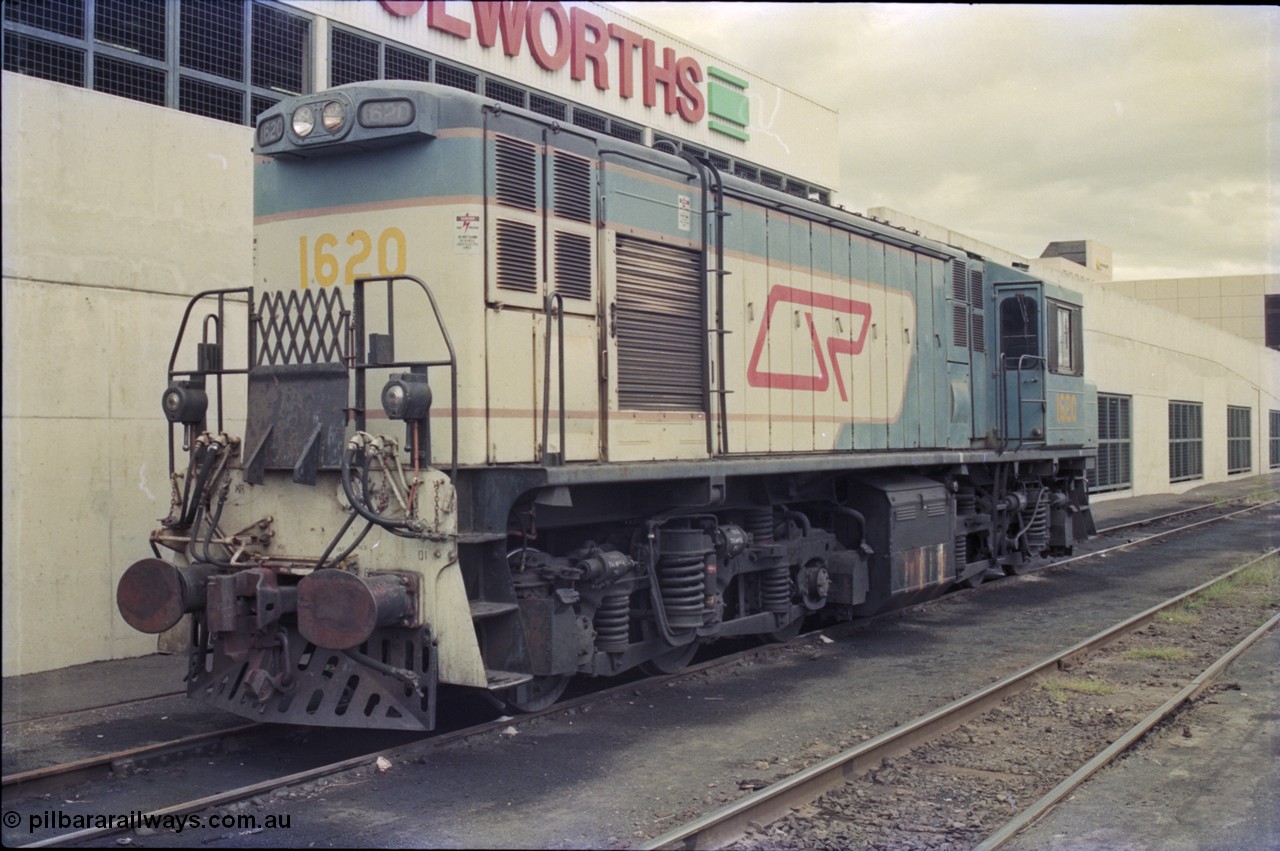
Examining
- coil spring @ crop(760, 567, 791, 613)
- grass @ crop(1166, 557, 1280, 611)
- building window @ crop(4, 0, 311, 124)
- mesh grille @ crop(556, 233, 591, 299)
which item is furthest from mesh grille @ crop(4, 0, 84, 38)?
grass @ crop(1166, 557, 1280, 611)

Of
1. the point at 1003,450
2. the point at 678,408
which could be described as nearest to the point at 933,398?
the point at 1003,450

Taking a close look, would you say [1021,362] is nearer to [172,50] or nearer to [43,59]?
[172,50]

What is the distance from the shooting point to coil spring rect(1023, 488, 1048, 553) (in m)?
13.6

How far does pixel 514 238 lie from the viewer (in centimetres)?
677

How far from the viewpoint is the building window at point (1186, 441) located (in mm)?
35312

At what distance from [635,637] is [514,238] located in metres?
2.92

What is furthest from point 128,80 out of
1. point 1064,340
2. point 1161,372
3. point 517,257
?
point 1161,372

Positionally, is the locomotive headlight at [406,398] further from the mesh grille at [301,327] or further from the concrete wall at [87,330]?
the concrete wall at [87,330]

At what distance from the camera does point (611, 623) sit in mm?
7207

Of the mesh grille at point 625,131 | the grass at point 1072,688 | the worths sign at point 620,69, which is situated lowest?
the grass at point 1072,688

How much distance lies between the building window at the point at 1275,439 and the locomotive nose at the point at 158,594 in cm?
5276

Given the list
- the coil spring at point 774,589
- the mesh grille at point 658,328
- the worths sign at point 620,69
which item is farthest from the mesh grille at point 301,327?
the worths sign at point 620,69

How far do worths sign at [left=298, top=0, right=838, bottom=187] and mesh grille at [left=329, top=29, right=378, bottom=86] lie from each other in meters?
0.15

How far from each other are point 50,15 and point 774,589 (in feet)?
23.9
